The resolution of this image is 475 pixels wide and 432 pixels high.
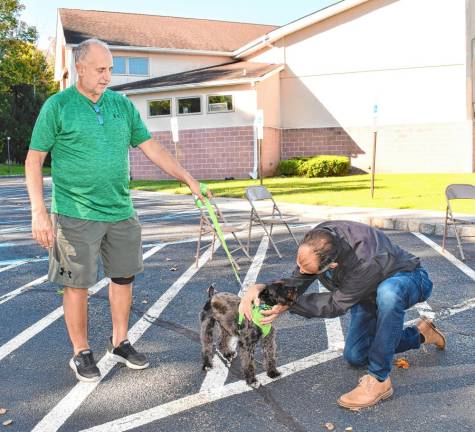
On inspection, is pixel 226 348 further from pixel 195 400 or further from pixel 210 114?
pixel 210 114

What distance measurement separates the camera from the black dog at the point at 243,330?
3.66 meters

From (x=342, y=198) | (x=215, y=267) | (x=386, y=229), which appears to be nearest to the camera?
(x=215, y=267)

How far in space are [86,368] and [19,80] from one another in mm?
48462

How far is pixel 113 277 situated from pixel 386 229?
8311 millimetres

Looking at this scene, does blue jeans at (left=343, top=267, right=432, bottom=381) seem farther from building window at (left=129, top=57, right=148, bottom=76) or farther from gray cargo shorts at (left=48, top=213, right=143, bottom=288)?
building window at (left=129, top=57, right=148, bottom=76)

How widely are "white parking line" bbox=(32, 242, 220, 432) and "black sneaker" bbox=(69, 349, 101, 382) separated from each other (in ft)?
0.14

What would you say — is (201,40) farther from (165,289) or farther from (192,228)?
(165,289)

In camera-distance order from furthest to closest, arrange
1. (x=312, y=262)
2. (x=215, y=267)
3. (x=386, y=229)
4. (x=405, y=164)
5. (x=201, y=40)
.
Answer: (x=201, y=40) → (x=405, y=164) → (x=386, y=229) → (x=215, y=267) → (x=312, y=262)

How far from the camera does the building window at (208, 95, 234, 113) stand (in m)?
29.0

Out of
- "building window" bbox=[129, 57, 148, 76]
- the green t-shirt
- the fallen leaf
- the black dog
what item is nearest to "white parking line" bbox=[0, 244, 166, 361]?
the green t-shirt

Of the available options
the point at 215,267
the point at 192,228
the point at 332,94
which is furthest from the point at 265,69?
the point at 215,267

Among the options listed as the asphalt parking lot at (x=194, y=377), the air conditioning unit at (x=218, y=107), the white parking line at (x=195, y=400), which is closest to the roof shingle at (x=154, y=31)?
the air conditioning unit at (x=218, y=107)

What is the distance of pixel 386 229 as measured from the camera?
38.2ft

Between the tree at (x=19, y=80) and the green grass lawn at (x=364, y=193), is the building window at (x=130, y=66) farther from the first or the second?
the tree at (x=19, y=80)
